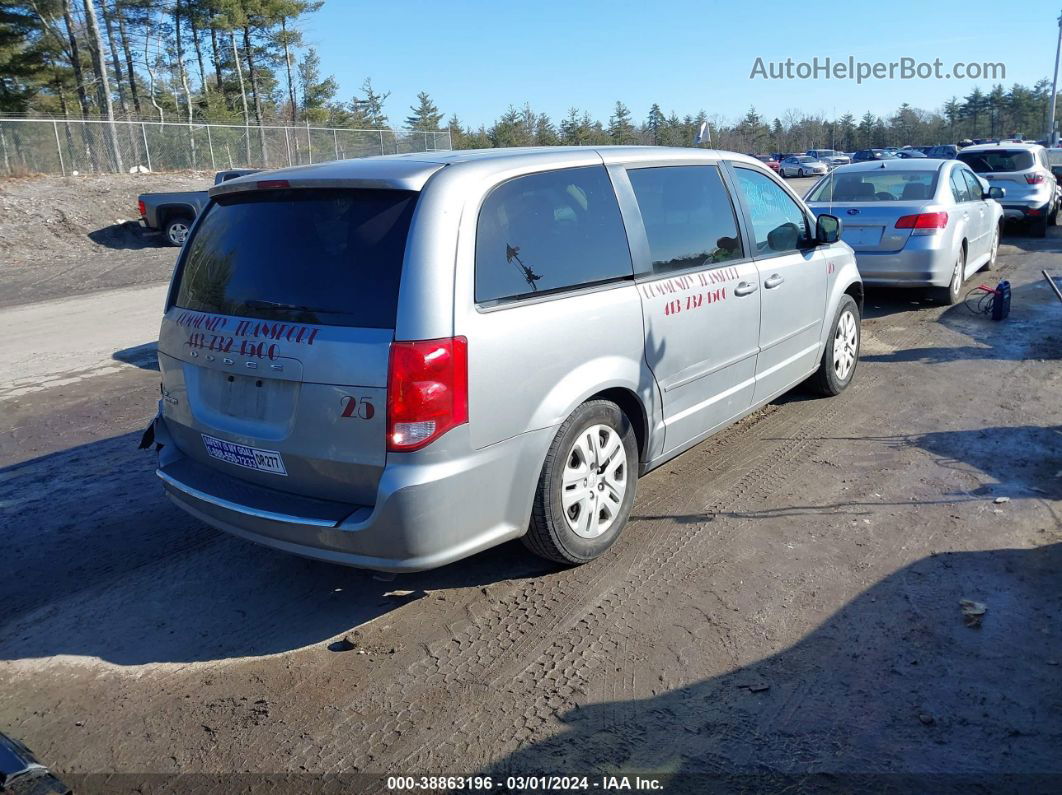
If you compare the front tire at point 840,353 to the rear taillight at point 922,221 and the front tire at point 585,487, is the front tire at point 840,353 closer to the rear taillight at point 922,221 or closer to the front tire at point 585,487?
the front tire at point 585,487

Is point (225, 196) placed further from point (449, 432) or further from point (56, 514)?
point (56, 514)

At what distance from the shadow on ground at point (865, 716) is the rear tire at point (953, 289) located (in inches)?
282

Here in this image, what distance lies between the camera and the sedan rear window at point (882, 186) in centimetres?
987

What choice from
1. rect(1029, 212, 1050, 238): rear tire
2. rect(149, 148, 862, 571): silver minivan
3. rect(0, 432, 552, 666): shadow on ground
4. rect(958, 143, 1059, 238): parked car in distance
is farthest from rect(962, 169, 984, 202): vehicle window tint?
rect(0, 432, 552, 666): shadow on ground

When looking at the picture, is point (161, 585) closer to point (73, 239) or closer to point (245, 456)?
point (245, 456)

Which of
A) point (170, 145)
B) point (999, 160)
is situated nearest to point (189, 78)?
point (170, 145)

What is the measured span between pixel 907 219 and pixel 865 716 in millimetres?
7737

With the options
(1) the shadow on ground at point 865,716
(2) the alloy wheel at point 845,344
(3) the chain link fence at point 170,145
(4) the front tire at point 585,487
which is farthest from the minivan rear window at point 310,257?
(3) the chain link fence at point 170,145

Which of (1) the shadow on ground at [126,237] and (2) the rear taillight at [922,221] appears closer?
(2) the rear taillight at [922,221]

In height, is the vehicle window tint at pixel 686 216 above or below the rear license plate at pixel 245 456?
above

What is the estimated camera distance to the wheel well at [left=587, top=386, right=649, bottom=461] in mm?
4215

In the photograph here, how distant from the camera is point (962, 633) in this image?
3.50 metres

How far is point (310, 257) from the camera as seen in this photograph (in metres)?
3.61

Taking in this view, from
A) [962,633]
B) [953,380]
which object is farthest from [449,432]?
[953,380]
